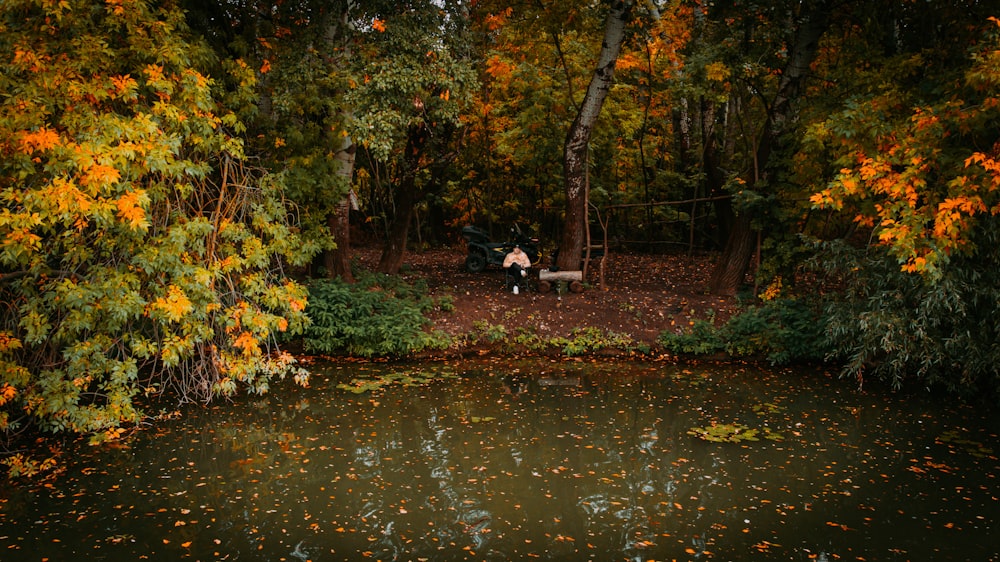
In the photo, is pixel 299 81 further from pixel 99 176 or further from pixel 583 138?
pixel 583 138

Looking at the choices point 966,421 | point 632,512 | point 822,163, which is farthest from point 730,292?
point 632,512

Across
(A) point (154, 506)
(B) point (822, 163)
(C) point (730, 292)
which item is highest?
(B) point (822, 163)

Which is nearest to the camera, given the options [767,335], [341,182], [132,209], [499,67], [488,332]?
[132,209]

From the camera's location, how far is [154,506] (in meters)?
6.14

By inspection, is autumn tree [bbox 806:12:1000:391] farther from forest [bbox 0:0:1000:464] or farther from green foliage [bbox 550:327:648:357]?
green foliage [bbox 550:327:648:357]

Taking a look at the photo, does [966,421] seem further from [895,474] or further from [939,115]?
[939,115]

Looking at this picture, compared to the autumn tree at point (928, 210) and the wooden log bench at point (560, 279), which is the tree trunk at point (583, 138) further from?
the autumn tree at point (928, 210)

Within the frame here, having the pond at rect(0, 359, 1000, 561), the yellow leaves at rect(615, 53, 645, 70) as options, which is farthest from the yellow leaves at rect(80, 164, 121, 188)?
the yellow leaves at rect(615, 53, 645, 70)

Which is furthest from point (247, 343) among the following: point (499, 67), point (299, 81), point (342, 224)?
point (499, 67)

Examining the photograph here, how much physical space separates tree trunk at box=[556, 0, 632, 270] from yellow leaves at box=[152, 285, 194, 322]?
26.3ft

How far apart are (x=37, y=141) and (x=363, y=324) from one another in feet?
18.8

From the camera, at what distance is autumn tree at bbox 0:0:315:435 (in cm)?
629

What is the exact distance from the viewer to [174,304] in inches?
277

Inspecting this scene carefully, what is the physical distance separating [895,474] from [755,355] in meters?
4.46
